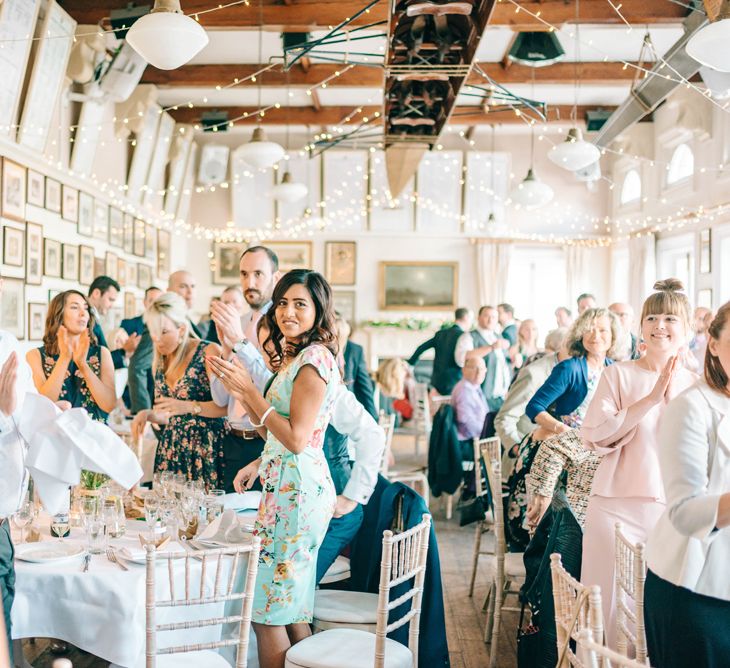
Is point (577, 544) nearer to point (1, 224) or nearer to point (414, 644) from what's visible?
point (414, 644)

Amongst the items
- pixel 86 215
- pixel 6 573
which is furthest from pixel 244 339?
pixel 86 215

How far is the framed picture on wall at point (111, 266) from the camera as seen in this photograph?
32.0 ft

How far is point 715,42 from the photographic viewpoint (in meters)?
3.32

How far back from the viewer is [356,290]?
14.2m

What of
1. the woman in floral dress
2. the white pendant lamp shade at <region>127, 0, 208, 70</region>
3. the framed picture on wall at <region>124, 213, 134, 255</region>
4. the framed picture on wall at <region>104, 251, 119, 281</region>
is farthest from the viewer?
the framed picture on wall at <region>124, 213, 134, 255</region>

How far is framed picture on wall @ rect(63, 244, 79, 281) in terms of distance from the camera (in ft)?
27.9

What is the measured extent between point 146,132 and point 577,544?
943cm

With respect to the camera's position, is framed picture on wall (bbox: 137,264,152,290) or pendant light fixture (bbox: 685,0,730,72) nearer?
pendant light fixture (bbox: 685,0,730,72)

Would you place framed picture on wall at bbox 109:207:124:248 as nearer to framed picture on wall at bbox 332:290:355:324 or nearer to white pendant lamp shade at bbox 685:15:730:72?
framed picture on wall at bbox 332:290:355:324

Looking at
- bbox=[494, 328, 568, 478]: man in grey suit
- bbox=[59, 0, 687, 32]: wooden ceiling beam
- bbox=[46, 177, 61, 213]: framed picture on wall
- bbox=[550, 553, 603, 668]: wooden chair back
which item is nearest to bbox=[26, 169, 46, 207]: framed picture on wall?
bbox=[46, 177, 61, 213]: framed picture on wall

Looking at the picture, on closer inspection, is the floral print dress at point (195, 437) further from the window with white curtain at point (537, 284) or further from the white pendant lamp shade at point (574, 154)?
the window with white curtain at point (537, 284)

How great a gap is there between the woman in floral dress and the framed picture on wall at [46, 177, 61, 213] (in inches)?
196

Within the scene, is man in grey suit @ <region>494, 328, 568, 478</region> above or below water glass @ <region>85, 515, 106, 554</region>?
above

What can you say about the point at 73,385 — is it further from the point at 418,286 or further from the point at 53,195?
the point at 418,286
